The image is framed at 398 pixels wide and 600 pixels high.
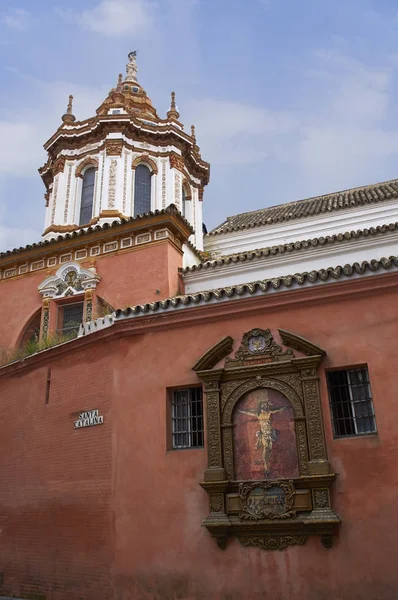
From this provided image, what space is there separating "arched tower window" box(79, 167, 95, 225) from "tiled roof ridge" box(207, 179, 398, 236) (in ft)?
14.4

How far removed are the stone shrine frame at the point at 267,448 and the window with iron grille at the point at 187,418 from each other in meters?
0.36

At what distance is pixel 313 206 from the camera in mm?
20406

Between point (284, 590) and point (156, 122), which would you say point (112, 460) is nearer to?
point (284, 590)

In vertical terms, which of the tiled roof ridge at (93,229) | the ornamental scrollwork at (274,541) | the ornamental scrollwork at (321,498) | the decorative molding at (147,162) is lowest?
the ornamental scrollwork at (274,541)

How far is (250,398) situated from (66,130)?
47.9 feet

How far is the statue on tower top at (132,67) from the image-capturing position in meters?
24.6

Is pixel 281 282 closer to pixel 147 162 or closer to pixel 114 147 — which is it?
pixel 147 162

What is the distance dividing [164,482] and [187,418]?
1137 millimetres

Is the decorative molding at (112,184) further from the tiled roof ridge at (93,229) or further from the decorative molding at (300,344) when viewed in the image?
the decorative molding at (300,344)

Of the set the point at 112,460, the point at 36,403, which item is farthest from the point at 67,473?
the point at 36,403

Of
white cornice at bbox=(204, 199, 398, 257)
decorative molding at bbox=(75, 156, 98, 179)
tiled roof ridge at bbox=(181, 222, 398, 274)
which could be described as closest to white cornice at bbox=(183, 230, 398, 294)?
tiled roof ridge at bbox=(181, 222, 398, 274)

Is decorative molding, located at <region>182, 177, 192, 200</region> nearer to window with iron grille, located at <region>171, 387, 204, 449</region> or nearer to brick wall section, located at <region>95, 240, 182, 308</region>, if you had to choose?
brick wall section, located at <region>95, 240, 182, 308</region>

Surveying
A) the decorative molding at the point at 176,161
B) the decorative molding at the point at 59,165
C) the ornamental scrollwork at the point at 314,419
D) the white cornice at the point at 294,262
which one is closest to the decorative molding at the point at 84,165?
the decorative molding at the point at 59,165

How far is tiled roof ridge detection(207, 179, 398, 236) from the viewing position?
1873cm
